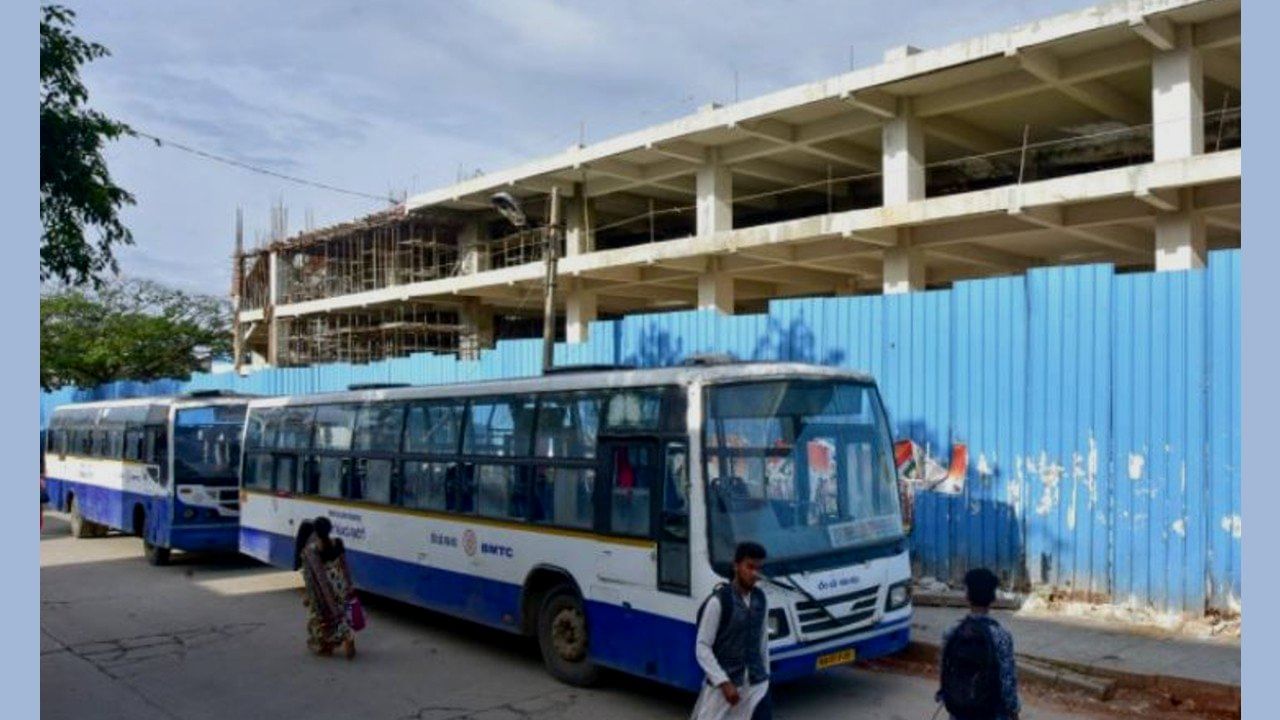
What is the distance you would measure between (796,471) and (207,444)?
36.8ft

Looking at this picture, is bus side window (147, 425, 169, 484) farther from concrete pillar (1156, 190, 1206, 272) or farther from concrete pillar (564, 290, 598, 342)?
concrete pillar (1156, 190, 1206, 272)

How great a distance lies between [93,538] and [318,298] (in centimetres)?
2015

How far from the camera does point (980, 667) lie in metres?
4.75

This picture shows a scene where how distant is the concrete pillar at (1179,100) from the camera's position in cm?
1595

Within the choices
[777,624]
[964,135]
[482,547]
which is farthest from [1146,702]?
[964,135]

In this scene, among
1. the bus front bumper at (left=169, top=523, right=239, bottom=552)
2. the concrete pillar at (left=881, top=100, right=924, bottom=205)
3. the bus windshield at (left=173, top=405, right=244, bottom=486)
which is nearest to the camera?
the bus front bumper at (left=169, top=523, right=239, bottom=552)

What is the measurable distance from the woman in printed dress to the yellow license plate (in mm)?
4795

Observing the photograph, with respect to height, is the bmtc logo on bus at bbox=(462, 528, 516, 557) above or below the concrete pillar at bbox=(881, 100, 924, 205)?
below

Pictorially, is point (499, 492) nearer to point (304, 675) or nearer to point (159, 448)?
point (304, 675)

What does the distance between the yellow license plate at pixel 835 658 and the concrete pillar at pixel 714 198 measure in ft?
55.4

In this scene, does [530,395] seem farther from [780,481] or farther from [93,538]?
[93,538]

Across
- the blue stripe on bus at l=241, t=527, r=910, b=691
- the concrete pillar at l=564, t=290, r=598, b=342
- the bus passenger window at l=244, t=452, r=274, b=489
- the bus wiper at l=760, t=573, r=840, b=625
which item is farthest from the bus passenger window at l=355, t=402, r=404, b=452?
the concrete pillar at l=564, t=290, r=598, b=342

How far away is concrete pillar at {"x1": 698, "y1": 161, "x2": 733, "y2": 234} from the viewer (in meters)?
23.5

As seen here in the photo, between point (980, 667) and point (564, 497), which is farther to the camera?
point (564, 497)
